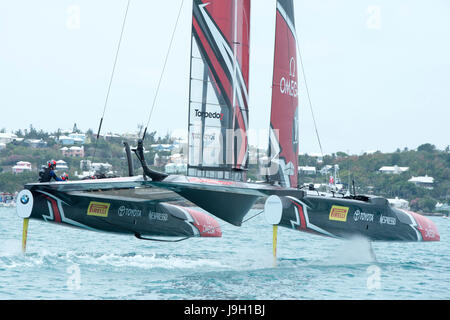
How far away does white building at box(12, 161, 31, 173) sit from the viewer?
51.5m

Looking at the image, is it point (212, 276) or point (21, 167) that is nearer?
point (212, 276)

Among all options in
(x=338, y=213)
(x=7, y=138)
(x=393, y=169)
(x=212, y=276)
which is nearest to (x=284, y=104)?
(x=338, y=213)

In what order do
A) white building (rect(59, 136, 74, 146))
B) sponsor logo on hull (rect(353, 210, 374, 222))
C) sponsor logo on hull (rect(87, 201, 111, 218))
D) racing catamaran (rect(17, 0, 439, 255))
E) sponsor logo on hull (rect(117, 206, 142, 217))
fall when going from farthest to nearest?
white building (rect(59, 136, 74, 146))
sponsor logo on hull (rect(117, 206, 142, 217))
sponsor logo on hull (rect(87, 201, 111, 218))
sponsor logo on hull (rect(353, 210, 374, 222))
racing catamaran (rect(17, 0, 439, 255))

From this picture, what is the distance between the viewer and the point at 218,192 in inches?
352

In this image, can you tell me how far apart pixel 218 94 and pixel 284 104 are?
183cm

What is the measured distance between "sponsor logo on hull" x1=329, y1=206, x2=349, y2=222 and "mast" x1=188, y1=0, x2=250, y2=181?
1.33 meters

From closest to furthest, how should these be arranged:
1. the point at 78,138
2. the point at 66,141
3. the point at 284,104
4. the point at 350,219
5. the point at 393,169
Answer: the point at 350,219 < the point at 284,104 < the point at 393,169 < the point at 66,141 < the point at 78,138

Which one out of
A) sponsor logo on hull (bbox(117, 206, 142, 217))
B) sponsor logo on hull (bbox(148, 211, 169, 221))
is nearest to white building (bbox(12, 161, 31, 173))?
sponsor logo on hull (bbox(148, 211, 169, 221))

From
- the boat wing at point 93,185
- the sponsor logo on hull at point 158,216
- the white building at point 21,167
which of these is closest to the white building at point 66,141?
the white building at point 21,167

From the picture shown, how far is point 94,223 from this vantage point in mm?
9961

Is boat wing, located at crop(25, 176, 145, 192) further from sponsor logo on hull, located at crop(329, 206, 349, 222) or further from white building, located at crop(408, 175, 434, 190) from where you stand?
white building, located at crop(408, 175, 434, 190)

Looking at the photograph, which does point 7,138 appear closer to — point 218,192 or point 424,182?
point 424,182

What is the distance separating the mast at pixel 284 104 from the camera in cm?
1095

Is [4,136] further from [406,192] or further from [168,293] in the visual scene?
[168,293]
